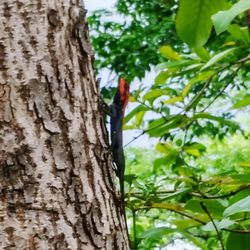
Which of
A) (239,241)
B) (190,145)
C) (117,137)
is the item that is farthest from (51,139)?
(190,145)

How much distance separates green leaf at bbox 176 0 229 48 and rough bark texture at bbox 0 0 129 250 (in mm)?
351

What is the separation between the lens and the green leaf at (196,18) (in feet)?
3.83

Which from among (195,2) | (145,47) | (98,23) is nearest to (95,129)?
(195,2)

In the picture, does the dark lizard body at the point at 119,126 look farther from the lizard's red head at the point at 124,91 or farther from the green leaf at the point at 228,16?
the green leaf at the point at 228,16

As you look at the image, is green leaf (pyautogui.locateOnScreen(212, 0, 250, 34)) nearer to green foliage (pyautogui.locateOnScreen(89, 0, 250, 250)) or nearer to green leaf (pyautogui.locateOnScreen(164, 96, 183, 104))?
green foliage (pyautogui.locateOnScreen(89, 0, 250, 250))

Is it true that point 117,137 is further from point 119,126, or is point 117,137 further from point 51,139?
point 51,139

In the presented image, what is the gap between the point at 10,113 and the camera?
0.79m

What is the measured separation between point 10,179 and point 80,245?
11 centimetres

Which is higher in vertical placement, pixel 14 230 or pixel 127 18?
pixel 127 18

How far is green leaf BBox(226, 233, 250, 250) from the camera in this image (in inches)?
40.1

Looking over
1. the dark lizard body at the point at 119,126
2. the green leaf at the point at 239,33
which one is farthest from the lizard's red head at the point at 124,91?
the green leaf at the point at 239,33

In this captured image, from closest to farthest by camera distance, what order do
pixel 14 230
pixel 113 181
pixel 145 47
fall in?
pixel 14 230 < pixel 113 181 < pixel 145 47

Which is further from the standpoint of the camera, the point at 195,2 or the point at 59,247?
the point at 195,2

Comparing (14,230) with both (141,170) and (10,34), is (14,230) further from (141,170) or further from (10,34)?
(141,170)
